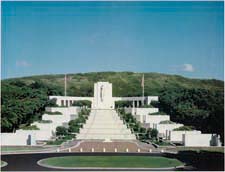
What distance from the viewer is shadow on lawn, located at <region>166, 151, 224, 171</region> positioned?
788 inches

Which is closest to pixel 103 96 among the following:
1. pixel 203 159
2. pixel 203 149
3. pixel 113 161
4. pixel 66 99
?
pixel 66 99

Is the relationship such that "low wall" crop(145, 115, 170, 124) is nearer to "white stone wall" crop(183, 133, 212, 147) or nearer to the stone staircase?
the stone staircase

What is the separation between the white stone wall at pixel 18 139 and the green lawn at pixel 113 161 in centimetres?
627

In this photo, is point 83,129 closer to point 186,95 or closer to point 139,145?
point 139,145

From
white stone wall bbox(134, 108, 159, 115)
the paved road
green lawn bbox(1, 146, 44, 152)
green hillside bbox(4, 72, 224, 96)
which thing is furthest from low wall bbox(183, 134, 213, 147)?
green hillside bbox(4, 72, 224, 96)

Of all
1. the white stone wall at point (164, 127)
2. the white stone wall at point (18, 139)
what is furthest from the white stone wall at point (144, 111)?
the white stone wall at point (18, 139)

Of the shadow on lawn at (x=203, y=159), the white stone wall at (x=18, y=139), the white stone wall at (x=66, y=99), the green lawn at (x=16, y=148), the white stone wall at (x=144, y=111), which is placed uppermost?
the white stone wall at (x=66, y=99)

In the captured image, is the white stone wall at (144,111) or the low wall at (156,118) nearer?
the low wall at (156,118)

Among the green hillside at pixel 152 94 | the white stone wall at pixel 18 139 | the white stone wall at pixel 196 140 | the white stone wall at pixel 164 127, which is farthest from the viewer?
the white stone wall at pixel 164 127

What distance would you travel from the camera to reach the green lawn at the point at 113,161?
68.0ft

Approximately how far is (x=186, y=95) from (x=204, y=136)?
14.9m

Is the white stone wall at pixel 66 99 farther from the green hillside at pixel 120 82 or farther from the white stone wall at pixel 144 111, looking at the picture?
the white stone wall at pixel 144 111

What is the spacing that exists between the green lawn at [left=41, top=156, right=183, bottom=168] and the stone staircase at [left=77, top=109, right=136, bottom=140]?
9537 mm

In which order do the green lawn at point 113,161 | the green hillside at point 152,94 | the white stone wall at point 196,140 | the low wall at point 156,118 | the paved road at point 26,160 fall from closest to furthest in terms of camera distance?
the paved road at point 26,160, the green lawn at point 113,161, the white stone wall at point 196,140, the green hillside at point 152,94, the low wall at point 156,118
